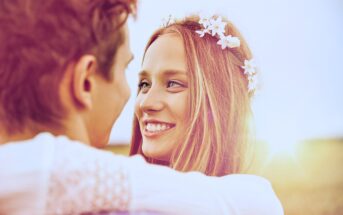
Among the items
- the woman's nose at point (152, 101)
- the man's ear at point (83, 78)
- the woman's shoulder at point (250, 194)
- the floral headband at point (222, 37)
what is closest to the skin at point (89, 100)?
the man's ear at point (83, 78)

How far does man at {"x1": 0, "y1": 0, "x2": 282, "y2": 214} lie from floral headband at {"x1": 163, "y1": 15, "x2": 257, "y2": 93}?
1.49 feet

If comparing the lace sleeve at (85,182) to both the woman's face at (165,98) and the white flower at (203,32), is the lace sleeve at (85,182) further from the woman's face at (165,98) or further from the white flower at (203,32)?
the white flower at (203,32)

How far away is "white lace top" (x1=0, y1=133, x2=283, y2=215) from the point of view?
0.63 meters

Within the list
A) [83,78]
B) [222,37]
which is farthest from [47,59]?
[222,37]

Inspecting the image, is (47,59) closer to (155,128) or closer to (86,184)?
(86,184)

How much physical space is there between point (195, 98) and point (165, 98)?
62 mm

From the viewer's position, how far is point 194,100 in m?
1.16

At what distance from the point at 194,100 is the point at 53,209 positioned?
22.1 inches

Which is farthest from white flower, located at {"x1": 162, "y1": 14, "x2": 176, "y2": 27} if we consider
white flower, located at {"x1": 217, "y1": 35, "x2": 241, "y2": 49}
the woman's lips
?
the woman's lips

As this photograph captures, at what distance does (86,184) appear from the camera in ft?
2.13

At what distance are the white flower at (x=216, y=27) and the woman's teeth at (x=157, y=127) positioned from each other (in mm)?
230

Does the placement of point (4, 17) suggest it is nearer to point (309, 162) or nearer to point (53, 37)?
point (53, 37)

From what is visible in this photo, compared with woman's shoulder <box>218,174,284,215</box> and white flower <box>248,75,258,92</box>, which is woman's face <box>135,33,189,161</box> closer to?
white flower <box>248,75,258,92</box>

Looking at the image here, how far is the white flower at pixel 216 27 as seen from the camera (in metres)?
1.23
